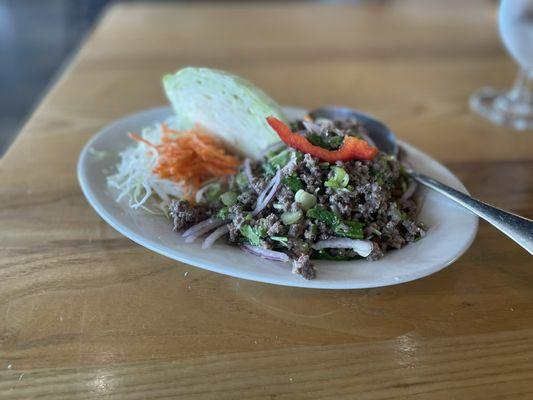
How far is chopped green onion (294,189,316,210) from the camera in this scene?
1178 millimetres

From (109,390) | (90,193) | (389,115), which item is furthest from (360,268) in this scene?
(389,115)

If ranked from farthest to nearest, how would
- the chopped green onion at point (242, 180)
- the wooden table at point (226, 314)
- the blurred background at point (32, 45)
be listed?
1. the blurred background at point (32, 45)
2. the chopped green onion at point (242, 180)
3. the wooden table at point (226, 314)

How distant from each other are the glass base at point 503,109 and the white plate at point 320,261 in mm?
816

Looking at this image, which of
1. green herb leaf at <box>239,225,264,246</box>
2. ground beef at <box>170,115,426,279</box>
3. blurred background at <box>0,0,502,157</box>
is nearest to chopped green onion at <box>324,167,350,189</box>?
ground beef at <box>170,115,426,279</box>

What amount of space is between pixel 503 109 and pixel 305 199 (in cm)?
135

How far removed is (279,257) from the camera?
3.54ft

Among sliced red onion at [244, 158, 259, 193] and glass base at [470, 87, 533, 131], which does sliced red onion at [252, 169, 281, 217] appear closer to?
sliced red onion at [244, 158, 259, 193]

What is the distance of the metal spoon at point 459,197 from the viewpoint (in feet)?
3.63

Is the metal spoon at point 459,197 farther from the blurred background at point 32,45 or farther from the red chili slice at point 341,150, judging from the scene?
the blurred background at point 32,45

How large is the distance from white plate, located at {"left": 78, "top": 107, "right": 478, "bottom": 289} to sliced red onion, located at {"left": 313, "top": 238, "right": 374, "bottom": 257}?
0.03 m

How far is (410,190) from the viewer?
1.34 meters

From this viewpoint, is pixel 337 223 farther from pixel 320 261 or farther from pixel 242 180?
pixel 242 180

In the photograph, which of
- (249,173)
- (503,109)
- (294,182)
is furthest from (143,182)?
(503,109)

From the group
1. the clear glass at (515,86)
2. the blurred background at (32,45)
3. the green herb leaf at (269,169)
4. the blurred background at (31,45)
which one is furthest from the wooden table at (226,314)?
the blurred background at (31,45)
